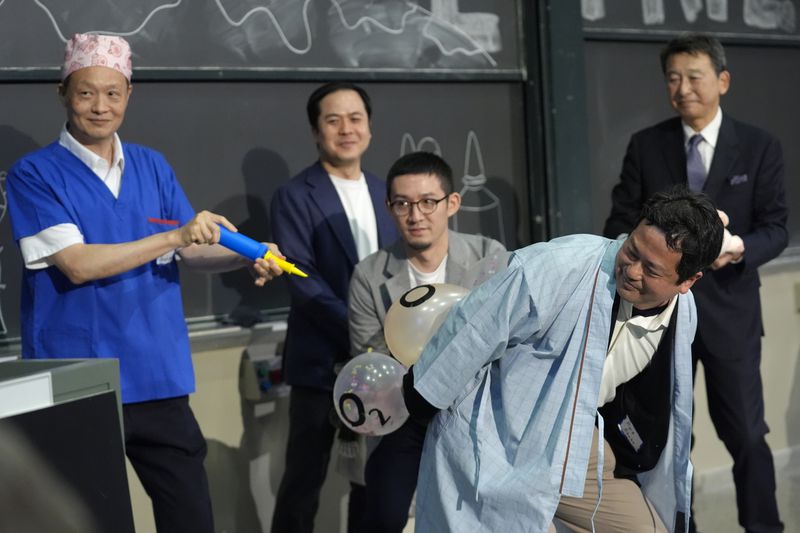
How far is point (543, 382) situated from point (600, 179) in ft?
9.03

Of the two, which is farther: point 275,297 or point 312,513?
point 275,297

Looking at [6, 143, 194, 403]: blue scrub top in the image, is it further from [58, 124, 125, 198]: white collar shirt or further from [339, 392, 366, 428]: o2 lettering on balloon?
[339, 392, 366, 428]: o2 lettering on balloon

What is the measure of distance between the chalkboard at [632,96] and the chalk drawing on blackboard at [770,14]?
0.38 feet

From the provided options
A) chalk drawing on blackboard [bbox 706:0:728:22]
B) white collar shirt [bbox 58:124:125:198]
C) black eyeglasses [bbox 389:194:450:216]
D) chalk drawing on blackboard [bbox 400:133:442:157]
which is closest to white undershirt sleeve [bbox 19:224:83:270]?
white collar shirt [bbox 58:124:125:198]

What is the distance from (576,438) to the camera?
258cm

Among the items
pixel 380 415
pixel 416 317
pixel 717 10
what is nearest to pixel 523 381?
pixel 416 317

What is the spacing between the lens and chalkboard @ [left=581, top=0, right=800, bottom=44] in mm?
5137

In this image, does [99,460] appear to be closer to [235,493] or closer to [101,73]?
[101,73]

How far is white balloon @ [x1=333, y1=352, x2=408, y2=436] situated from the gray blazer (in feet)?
0.91

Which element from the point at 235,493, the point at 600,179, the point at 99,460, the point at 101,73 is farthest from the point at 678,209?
the point at 600,179

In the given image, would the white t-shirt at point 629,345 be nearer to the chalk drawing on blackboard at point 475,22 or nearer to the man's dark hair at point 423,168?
the man's dark hair at point 423,168

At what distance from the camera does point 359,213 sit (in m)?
3.89

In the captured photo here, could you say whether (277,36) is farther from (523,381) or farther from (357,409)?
(523,381)

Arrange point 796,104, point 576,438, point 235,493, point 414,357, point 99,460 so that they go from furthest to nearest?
point 796,104, point 235,493, point 414,357, point 576,438, point 99,460
